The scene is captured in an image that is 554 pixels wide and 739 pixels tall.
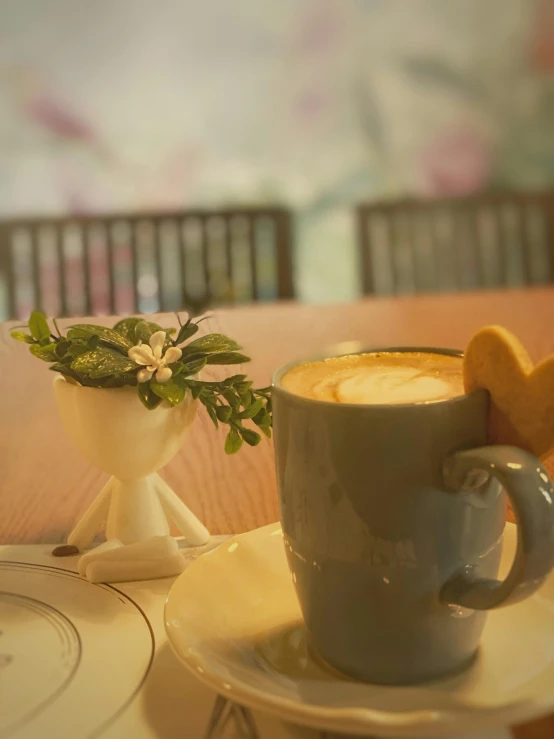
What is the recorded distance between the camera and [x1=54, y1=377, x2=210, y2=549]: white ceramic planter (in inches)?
20.1

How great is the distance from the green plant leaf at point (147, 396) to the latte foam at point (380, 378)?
0.37 ft

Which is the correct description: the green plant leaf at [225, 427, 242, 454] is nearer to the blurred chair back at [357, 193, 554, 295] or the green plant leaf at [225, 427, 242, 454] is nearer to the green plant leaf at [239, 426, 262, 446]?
the green plant leaf at [239, 426, 262, 446]

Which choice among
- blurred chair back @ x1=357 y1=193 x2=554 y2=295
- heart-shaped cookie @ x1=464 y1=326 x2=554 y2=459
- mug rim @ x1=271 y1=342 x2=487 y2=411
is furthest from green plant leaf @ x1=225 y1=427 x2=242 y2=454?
blurred chair back @ x1=357 y1=193 x2=554 y2=295

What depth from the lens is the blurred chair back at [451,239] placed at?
A: 266 centimetres

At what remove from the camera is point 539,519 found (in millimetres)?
314

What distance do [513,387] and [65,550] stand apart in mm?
364

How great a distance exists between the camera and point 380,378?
0.42 meters

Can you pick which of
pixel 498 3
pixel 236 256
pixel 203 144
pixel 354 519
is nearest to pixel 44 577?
pixel 354 519

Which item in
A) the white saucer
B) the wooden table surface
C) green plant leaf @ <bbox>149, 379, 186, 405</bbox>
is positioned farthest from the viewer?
the wooden table surface

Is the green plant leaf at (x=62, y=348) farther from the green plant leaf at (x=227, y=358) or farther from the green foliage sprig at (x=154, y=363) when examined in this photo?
the green plant leaf at (x=227, y=358)

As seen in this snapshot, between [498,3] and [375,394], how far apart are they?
265 cm

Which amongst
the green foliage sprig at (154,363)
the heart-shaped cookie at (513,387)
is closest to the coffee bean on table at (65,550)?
the green foliage sprig at (154,363)

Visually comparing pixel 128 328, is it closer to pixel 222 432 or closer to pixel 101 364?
pixel 101 364

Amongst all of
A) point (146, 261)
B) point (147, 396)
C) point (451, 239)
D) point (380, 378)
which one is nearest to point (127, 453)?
point (147, 396)
